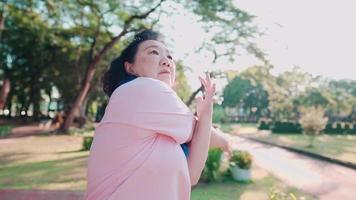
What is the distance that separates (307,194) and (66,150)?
9.61 metres

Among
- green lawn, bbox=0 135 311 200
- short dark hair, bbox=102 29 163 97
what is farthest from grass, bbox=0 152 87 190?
short dark hair, bbox=102 29 163 97

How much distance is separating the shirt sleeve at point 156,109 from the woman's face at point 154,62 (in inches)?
7.7

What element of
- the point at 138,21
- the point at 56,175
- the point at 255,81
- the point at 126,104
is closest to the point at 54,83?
the point at 138,21

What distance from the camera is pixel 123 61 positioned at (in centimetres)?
182

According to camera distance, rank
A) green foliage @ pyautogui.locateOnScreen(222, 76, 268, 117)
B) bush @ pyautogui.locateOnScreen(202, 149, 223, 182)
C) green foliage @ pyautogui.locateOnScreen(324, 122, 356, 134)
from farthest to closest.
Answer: green foliage @ pyautogui.locateOnScreen(222, 76, 268, 117) → green foliage @ pyautogui.locateOnScreen(324, 122, 356, 134) → bush @ pyautogui.locateOnScreen(202, 149, 223, 182)

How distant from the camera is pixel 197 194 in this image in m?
8.39

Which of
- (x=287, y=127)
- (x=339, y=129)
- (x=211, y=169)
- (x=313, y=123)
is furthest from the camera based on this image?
(x=339, y=129)

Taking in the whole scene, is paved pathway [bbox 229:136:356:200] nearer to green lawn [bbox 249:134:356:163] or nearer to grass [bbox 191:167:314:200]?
grass [bbox 191:167:314:200]

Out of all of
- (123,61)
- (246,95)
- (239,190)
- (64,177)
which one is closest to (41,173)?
(64,177)

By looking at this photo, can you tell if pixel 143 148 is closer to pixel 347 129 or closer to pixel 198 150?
pixel 198 150

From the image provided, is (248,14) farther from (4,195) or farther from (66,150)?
(4,195)

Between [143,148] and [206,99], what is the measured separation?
1.30 ft

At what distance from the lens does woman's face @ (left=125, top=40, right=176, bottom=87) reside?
169cm

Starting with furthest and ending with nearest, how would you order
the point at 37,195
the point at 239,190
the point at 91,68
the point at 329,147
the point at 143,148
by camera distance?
the point at 91,68 < the point at 329,147 < the point at 239,190 < the point at 37,195 < the point at 143,148
